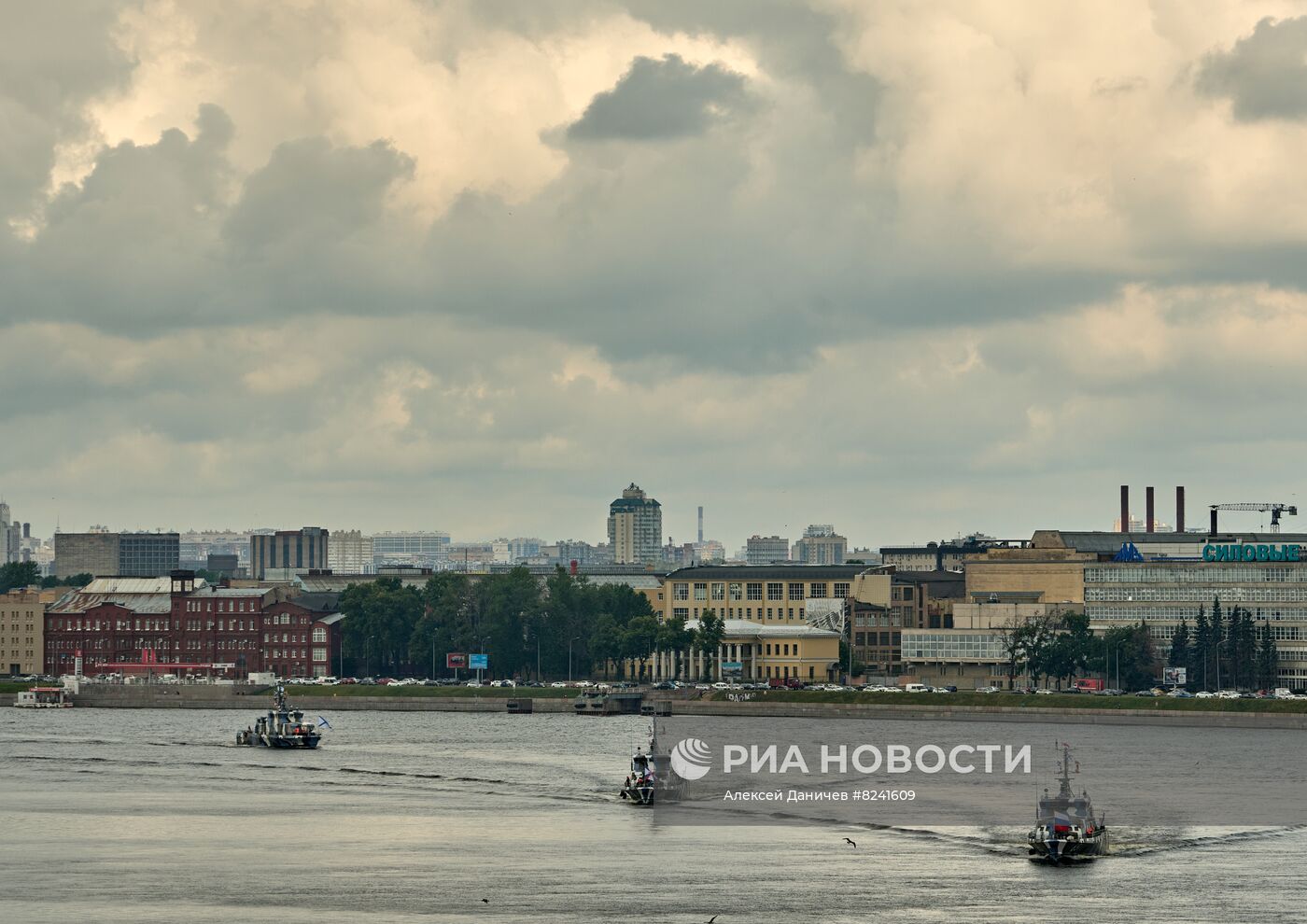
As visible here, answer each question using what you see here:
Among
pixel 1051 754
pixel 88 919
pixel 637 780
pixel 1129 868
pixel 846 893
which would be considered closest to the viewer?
pixel 88 919

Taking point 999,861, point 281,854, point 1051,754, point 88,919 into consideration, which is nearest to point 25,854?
point 281,854

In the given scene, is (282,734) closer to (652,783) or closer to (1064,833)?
(652,783)

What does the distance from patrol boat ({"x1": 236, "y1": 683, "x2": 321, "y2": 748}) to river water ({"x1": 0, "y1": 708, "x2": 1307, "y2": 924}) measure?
2975cm

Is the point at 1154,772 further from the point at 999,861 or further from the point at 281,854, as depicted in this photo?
the point at 281,854

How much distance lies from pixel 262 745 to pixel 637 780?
5672 cm

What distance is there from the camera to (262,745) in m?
172
